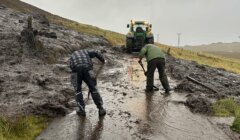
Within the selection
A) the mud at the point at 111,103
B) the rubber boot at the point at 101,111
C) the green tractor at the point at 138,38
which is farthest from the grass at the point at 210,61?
the rubber boot at the point at 101,111

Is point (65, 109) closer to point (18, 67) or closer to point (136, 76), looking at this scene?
point (18, 67)

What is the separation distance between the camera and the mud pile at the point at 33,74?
1236 centimetres

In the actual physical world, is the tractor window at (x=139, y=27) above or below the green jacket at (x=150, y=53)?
above

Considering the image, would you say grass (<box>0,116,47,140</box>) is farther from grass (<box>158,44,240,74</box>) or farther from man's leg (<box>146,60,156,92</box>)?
grass (<box>158,44,240,74</box>)

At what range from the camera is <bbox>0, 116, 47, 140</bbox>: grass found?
32.3 ft

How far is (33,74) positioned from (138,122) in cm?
733

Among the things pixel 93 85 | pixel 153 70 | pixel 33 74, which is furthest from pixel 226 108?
pixel 33 74

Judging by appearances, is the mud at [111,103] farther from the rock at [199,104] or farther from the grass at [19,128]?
the grass at [19,128]

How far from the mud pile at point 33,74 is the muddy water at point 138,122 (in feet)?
3.36

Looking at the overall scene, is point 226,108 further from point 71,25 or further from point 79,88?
point 71,25

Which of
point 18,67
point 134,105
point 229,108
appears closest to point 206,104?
point 229,108

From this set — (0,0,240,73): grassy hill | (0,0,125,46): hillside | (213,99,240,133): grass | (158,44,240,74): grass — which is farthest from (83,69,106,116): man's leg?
(0,0,125,46): hillside

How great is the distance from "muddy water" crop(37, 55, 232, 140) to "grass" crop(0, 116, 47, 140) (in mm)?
270

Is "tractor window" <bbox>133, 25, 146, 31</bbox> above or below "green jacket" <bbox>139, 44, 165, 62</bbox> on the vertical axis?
above
